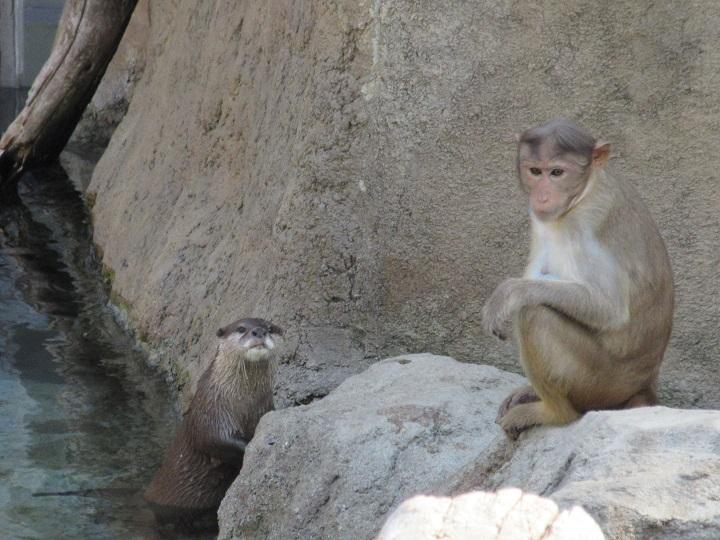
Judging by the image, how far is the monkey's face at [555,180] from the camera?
5574 mm

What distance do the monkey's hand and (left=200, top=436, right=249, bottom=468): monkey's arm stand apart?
10.5 ft

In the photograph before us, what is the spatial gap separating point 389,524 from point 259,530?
3108 millimetres

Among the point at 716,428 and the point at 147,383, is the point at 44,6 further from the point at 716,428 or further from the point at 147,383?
the point at 716,428

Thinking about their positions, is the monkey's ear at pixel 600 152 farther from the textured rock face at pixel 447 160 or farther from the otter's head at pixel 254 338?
the otter's head at pixel 254 338

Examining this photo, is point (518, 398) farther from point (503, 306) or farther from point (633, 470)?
point (633, 470)

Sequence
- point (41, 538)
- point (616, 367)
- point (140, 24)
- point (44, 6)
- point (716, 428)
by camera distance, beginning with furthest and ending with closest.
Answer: point (44, 6)
point (140, 24)
point (41, 538)
point (616, 367)
point (716, 428)

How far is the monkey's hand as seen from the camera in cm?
544

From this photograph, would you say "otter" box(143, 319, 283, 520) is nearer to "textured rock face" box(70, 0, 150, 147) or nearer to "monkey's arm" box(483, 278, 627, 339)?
"monkey's arm" box(483, 278, 627, 339)

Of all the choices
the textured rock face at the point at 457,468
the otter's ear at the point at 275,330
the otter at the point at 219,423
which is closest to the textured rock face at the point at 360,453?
the textured rock face at the point at 457,468

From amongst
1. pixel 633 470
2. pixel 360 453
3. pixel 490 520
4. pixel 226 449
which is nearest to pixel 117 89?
pixel 226 449

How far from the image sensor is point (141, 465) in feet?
28.3

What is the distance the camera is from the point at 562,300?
545 cm

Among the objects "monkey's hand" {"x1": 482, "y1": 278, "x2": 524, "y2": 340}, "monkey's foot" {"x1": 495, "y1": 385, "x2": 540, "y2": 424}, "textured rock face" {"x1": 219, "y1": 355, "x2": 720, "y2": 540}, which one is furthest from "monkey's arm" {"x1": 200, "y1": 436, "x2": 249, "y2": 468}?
"monkey's hand" {"x1": 482, "y1": 278, "x2": 524, "y2": 340}

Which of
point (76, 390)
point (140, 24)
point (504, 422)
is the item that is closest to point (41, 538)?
point (76, 390)
